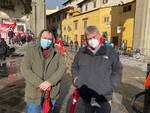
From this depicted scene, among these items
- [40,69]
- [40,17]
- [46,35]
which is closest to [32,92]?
[40,69]

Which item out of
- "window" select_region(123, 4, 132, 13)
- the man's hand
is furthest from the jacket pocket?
"window" select_region(123, 4, 132, 13)

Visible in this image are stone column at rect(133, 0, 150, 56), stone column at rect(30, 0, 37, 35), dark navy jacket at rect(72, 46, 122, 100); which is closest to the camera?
dark navy jacket at rect(72, 46, 122, 100)

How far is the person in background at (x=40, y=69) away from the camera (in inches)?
135

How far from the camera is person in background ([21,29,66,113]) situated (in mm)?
3418

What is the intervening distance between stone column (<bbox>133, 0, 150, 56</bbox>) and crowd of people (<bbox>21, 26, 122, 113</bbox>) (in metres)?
21.5

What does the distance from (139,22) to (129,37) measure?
8.81m

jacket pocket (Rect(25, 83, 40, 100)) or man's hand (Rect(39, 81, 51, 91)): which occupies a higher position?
man's hand (Rect(39, 81, 51, 91))

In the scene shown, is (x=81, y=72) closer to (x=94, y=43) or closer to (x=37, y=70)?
(x=94, y=43)

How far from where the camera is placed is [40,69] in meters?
3.45

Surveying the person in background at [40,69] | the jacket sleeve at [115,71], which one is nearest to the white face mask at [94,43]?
the jacket sleeve at [115,71]

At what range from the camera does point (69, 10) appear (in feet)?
188

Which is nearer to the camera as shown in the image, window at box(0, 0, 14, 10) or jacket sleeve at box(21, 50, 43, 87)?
jacket sleeve at box(21, 50, 43, 87)

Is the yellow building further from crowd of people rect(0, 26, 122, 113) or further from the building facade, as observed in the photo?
crowd of people rect(0, 26, 122, 113)

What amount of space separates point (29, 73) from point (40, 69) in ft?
0.48
